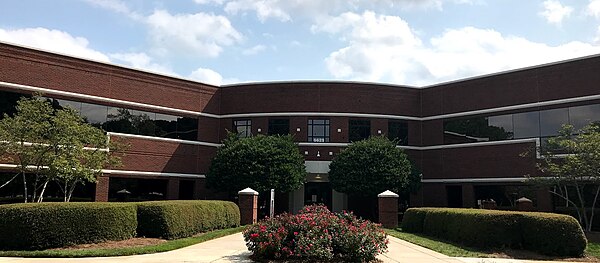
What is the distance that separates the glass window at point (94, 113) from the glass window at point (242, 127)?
8.49 meters

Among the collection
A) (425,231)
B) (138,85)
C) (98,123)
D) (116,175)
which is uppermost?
(138,85)

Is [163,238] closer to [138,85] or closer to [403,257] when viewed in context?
[403,257]

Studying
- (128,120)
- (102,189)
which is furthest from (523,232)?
(128,120)

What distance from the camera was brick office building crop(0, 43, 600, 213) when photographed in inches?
1073

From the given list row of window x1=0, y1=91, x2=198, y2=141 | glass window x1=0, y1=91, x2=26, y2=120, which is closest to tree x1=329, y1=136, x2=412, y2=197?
row of window x1=0, y1=91, x2=198, y2=141

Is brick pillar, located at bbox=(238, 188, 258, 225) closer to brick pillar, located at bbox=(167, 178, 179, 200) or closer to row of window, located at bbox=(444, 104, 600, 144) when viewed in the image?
brick pillar, located at bbox=(167, 178, 179, 200)

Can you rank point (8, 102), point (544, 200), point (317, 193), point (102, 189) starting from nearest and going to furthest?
point (8, 102)
point (544, 200)
point (102, 189)
point (317, 193)

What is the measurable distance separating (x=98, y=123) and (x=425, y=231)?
18203mm

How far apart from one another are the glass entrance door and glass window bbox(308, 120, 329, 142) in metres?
3.29

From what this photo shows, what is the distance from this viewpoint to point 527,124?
28719 mm

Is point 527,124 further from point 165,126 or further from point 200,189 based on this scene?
point 165,126

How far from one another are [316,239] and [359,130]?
22.4m

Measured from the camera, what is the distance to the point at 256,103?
34.2 m

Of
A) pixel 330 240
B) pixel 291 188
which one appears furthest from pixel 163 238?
pixel 291 188
